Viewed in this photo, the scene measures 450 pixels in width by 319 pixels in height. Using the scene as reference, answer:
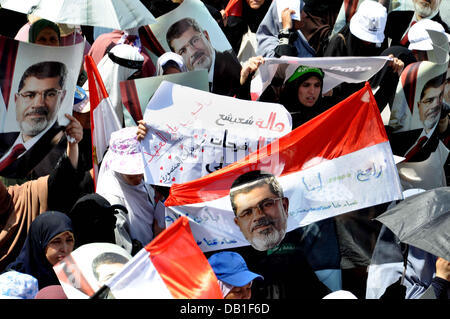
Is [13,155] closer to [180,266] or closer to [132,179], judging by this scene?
[132,179]

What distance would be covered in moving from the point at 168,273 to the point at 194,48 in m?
3.57

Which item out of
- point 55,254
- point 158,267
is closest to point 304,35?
point 55,254

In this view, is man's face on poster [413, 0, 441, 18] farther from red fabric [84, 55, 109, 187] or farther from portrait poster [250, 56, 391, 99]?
red fabric [84, 55, 109, 187]

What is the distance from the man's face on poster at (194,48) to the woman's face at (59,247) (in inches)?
98.7

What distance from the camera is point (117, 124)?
735cm

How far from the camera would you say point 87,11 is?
7109 mm

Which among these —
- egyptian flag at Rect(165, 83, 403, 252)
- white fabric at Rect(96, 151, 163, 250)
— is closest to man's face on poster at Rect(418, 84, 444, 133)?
egyptian flag at Rect(165, 83, 403, 252)

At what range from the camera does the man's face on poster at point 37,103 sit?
675 cm

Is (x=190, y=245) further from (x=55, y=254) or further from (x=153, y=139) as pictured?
(x=153, y=139)

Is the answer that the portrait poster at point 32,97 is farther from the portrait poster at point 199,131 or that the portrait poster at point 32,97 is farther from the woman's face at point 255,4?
the woman's face at point 255,4

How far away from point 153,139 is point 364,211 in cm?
155

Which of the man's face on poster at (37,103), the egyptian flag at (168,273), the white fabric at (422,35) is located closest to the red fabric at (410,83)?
the white fabric at (422,35)

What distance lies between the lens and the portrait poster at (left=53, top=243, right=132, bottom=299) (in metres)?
5.20

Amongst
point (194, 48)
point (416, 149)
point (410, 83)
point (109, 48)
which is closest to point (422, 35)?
point (410, 83)
